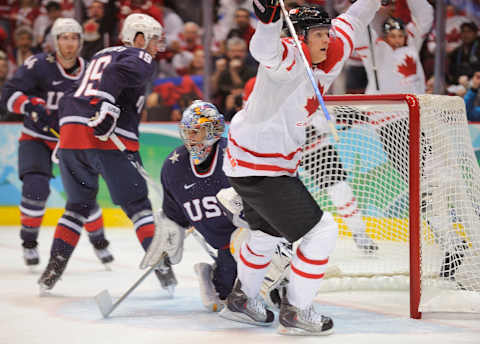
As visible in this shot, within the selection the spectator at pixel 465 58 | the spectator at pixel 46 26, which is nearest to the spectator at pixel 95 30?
the spectator at pixel 46 26

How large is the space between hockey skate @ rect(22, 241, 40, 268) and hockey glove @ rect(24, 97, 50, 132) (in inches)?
24.2

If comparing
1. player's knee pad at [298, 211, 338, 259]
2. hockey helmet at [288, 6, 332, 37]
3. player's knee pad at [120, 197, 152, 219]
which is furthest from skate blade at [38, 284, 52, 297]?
hockey helmet at [288, 6, 332, 37]

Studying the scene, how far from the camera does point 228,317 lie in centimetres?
279

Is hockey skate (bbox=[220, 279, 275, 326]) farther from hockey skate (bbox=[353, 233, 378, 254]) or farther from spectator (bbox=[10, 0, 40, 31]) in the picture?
spectator (bbox=[10, 0, 40, 31])

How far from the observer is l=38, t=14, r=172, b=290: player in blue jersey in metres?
3.32

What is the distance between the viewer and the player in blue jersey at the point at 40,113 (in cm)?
411

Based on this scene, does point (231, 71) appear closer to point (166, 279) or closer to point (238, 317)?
point (166, 279)

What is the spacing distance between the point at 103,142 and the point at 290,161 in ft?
3.61

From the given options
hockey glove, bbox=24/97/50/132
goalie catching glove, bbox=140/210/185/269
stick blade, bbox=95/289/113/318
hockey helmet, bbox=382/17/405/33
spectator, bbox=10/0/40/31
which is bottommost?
stick blade, bbox=95/289/113/318

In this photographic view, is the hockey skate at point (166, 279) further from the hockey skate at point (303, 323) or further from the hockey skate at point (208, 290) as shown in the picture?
the hockey skate at point (303, 323)

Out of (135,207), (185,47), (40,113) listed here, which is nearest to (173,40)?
(185,47)

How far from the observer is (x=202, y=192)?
2.93 meters

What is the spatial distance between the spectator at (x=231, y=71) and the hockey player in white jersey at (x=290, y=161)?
314 cm

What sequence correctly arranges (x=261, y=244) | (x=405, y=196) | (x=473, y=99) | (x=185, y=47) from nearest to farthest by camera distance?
(x=261, y=244), (x=405, y=196), (x=473, y=99), (x=185, y=47)
